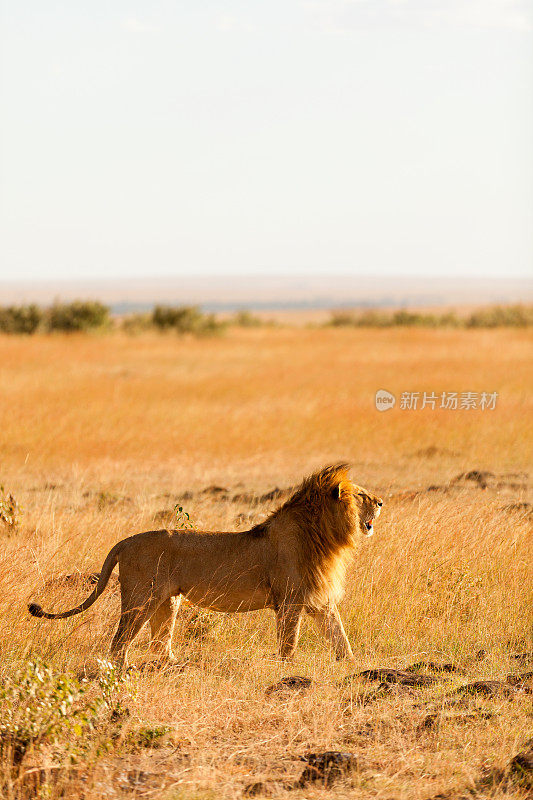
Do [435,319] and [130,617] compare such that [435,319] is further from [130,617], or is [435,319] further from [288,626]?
[130,617]

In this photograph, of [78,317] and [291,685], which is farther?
[78,317]

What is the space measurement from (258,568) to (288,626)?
1.18ft

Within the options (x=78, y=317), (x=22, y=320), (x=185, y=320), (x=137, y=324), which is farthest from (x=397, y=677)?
(x=137, y=324)

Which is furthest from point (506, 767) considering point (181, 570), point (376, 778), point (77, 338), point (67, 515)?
point (77, 338)

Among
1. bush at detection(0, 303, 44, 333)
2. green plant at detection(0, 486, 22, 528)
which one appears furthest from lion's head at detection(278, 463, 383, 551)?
bush at detection(0, 303, 44, 333)

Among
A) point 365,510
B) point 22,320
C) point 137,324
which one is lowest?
point 137,324

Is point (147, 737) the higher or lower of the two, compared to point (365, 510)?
lower

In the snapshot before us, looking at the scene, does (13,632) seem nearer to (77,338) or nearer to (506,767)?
(506,767)

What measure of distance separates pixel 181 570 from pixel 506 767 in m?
2.02

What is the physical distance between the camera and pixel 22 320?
37.1m

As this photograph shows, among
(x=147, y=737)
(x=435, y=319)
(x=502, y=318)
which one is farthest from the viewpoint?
(x=435, y=319)

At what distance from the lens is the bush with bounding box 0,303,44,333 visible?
121 ft

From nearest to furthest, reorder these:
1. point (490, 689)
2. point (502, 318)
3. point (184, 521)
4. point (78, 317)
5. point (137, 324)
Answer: point (490, 689) → point (184, 521) → point (78, 317) → point (137, 324) → point (502, 318)

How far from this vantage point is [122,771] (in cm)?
421
